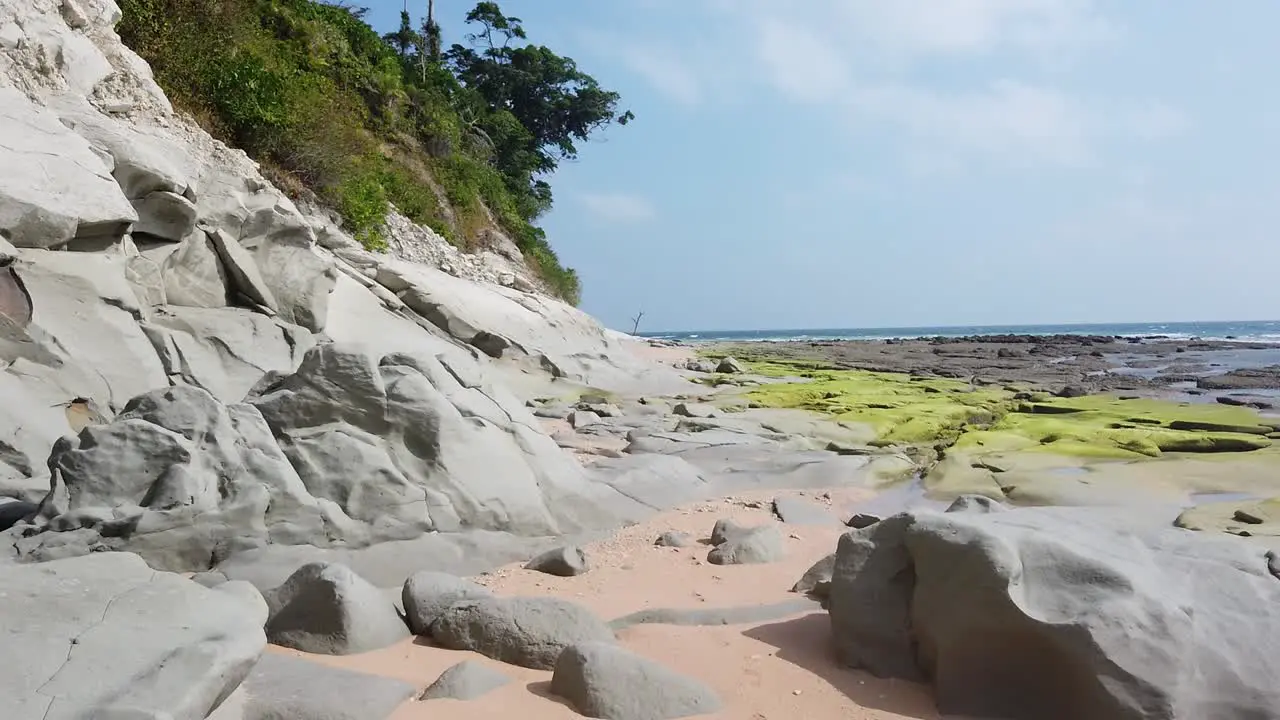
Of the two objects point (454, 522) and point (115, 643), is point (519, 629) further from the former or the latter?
point (454, 522)

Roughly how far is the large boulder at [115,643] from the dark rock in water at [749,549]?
103 inches

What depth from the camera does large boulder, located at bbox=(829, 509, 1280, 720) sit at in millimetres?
2518

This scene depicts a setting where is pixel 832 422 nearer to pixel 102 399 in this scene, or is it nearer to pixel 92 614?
pixel 102 399

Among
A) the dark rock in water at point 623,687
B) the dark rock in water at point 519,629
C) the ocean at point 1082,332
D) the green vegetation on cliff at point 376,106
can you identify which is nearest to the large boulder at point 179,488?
the dark rock in water at point 519,629

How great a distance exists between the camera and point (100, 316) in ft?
18.5

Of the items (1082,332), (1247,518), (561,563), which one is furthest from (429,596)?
(1082,332)

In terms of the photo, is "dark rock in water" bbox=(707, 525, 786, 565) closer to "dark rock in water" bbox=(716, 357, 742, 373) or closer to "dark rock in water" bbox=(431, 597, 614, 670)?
"dark rock in water" bbox=(431, 597, 614, 670)

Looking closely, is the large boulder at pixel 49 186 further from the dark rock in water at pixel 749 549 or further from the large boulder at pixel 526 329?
the dark rock in water at pixel 749 549

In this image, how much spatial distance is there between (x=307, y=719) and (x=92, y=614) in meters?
0.66

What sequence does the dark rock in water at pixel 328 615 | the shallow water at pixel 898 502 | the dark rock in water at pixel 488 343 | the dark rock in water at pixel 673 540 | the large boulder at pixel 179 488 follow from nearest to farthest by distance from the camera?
the dark rock in water at pixel 328 615, the large boulder at pixel 179 488, the dark rock in water at pixel 673 540, the shallow water at pixel 898 502, the dark rock in water at pixel 488 343

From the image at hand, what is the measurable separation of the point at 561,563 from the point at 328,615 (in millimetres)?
1356

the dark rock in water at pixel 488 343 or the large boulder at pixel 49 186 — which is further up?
the large boulder at pixel 49 186

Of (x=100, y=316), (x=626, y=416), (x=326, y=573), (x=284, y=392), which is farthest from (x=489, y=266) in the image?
(x=326, y=573)

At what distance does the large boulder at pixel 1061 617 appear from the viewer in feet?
8.26
